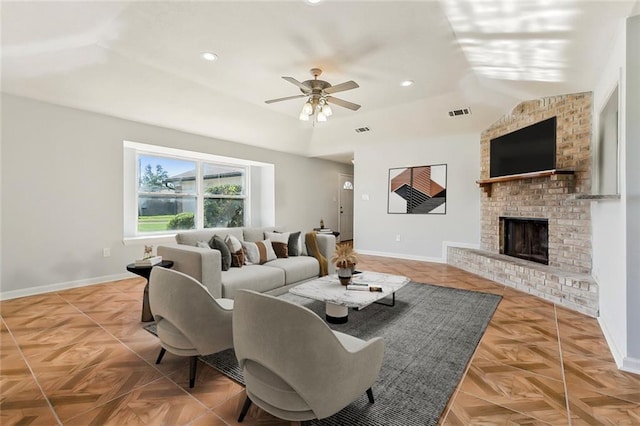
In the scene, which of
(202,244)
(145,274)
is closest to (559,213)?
(202,244)

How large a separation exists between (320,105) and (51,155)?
3463 mm

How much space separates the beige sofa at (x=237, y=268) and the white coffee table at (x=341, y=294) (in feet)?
1.76

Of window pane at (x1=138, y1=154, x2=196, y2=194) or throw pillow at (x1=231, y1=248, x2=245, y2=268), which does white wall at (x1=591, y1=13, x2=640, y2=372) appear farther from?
window pane at (x1=138, y1=154, x2=196, y2=194)

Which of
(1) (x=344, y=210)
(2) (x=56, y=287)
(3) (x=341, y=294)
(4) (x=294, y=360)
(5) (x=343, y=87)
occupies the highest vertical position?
(5) (x=343, y=87)

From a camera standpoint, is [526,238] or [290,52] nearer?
[290,52]

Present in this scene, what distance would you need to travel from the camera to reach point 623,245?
2199mm

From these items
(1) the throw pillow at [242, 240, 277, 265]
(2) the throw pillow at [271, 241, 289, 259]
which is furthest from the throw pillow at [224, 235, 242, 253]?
(2) the throw pillow at [271, 241, 289, 259]

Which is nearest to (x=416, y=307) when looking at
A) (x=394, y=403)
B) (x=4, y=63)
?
(x=394, y=403)

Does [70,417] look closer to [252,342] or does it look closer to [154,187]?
[252,342]

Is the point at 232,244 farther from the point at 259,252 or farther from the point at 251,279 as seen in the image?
the point at 251,279

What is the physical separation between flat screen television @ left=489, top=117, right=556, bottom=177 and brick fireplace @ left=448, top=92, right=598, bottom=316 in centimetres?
11

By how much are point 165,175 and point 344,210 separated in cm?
517

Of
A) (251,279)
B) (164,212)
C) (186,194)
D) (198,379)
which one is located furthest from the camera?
(186,194)

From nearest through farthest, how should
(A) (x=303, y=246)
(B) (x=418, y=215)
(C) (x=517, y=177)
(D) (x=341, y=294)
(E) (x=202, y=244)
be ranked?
(D) (x=341, y=294)
(E) (x=202, y=244)
(A) (x=303, y=246)
(C) (x=517, y=177)
(B) (x=418, y=215)
